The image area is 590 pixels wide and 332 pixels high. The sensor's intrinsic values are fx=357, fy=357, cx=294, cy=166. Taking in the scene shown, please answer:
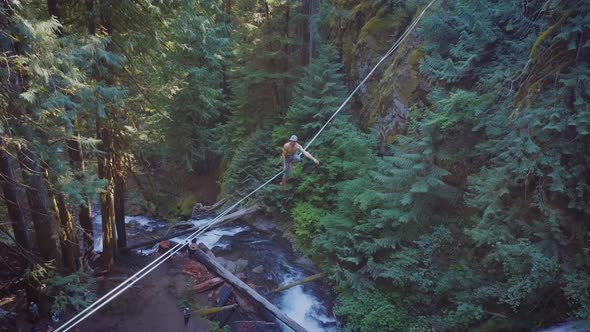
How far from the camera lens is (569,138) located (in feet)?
22.6

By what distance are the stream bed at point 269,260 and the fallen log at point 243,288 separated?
0.65m

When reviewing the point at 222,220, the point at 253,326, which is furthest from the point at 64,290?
the point at 222,220

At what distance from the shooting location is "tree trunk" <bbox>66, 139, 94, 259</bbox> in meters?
8.93

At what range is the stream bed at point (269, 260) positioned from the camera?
405 inches

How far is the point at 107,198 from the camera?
415 inches

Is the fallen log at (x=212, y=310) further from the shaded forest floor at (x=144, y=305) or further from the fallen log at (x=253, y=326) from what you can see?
the fallen log at (x=253, y=326)

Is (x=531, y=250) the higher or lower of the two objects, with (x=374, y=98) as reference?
lower

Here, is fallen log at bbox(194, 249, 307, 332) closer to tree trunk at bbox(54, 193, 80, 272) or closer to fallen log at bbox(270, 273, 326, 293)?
fallen log at bbox(270, 273, 326, 293)

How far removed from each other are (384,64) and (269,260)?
28.6 feet

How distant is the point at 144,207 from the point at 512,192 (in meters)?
16.7

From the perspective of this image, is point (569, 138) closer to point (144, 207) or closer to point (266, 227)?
point (266, 227)

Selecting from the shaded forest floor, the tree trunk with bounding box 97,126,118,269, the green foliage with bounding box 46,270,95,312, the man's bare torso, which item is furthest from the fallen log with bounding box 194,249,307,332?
the man's bare torso

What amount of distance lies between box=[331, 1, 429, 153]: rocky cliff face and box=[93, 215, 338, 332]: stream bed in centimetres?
515

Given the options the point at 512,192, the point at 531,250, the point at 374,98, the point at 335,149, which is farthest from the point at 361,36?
the point at 531,250
